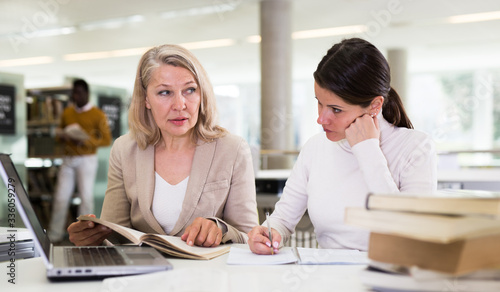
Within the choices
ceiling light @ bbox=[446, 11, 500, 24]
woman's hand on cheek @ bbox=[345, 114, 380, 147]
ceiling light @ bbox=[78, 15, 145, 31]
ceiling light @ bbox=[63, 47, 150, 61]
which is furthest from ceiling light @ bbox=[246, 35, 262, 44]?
woman's hand on cheek @ bbox=[345, 114, 380, 147]

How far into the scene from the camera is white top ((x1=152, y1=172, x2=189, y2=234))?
1.55 metres

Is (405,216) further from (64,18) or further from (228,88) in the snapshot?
(228,88)

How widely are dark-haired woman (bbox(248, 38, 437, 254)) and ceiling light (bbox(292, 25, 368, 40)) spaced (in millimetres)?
6408

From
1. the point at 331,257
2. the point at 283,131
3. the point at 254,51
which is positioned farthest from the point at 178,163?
the point at 254,51

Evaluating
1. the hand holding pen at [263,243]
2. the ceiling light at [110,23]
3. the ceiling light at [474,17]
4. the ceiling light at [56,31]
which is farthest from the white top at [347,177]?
the ceiling light at [56,31]

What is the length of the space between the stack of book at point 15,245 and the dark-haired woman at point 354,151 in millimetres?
651

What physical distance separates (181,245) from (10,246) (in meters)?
0.49

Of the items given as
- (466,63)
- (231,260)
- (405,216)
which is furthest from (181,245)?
(466,63)

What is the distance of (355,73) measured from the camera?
130cm

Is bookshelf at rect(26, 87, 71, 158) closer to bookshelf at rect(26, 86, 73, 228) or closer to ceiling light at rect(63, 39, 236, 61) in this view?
bookshelf at rect(26, 86, 73, 228)

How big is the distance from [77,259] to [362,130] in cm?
80

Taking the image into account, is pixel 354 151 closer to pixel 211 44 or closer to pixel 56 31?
pixel 56 31

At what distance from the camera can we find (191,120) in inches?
62.7

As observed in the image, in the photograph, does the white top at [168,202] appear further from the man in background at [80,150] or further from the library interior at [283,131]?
the man in background at [80,150]
